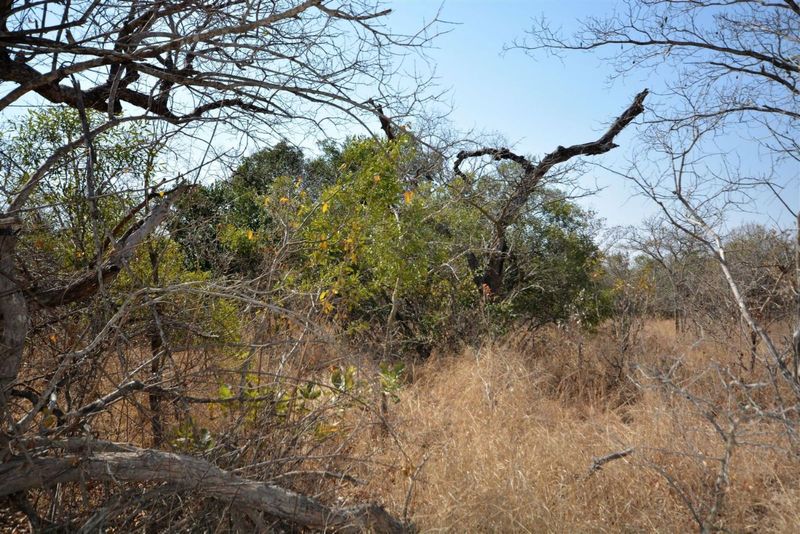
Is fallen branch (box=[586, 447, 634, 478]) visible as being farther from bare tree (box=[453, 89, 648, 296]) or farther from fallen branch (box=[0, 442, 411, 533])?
bare tree (box=[453, 89, 648, 296])

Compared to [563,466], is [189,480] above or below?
above

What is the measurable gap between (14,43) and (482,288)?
6.21 metres

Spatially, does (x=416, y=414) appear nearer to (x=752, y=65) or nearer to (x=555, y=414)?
(x=555, y=414)

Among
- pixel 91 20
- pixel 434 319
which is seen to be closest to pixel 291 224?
pixel 91 20

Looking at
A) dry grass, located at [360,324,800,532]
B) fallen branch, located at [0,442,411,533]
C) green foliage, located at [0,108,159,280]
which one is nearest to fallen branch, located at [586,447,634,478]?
dry grass, located at [360,324,800,532]

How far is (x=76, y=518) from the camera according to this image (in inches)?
107

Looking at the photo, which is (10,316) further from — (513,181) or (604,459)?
(513,181)

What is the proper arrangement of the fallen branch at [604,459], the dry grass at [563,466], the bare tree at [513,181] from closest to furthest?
the dry grass at [563,466] < the fallen branch at [604,459] < the bare tree at [513,181]

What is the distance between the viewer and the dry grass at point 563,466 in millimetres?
3363

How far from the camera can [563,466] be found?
159 inches

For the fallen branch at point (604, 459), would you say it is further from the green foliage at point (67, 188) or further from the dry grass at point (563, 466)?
the green foliage at point (67, 188)

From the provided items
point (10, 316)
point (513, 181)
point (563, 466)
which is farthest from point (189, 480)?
point (513, 181)

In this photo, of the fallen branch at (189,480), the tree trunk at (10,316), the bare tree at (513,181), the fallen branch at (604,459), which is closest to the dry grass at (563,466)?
the fallen branch at (604,459)

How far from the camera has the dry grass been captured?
336 cm
